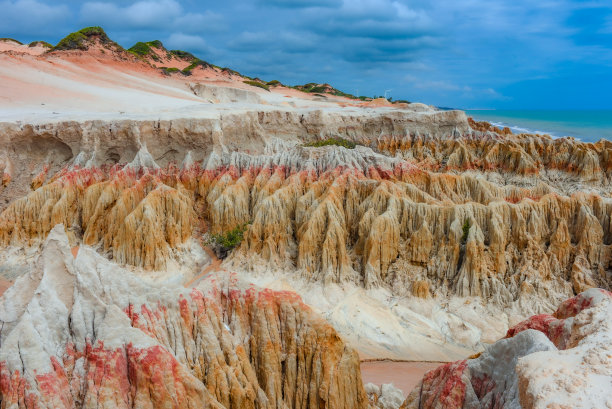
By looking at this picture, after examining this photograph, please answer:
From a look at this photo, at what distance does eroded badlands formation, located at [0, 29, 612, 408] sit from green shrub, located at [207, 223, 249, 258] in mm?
579

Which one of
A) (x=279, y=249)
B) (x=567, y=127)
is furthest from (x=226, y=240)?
(x=567, y=127)

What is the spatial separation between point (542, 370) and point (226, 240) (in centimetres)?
1878

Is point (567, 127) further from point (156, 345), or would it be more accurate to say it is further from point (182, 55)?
point (156, 345)

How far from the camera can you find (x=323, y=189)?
24.3 m

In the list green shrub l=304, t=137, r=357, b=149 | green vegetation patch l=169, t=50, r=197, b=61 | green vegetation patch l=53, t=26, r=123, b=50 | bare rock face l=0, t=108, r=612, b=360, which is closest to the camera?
bare rock face l=0, t=108, r=612, b=360

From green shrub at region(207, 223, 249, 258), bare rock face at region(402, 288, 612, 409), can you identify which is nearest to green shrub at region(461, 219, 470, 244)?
bare rock face at region(402, 288, 612, 409)

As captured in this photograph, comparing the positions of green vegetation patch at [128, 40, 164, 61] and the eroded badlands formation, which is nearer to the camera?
the eroded badlands formation

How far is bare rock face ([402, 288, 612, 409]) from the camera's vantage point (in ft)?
20.8

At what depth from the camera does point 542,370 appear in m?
6.75

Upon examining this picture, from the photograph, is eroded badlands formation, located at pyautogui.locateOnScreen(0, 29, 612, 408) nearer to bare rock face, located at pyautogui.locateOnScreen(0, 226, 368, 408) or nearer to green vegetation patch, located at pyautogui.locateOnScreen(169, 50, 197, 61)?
bare rock face, located at pyautogui.locateOnScreen(0, 226, 368, 408)

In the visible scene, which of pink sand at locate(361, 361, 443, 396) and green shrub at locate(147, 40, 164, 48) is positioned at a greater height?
green shrub at locate(147, 40, 164, 48)

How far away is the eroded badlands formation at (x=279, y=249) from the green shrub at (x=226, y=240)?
0.58m

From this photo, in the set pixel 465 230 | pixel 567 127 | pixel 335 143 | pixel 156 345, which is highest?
pixel 567 127

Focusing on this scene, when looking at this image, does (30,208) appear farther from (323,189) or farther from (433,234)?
(433,234)
